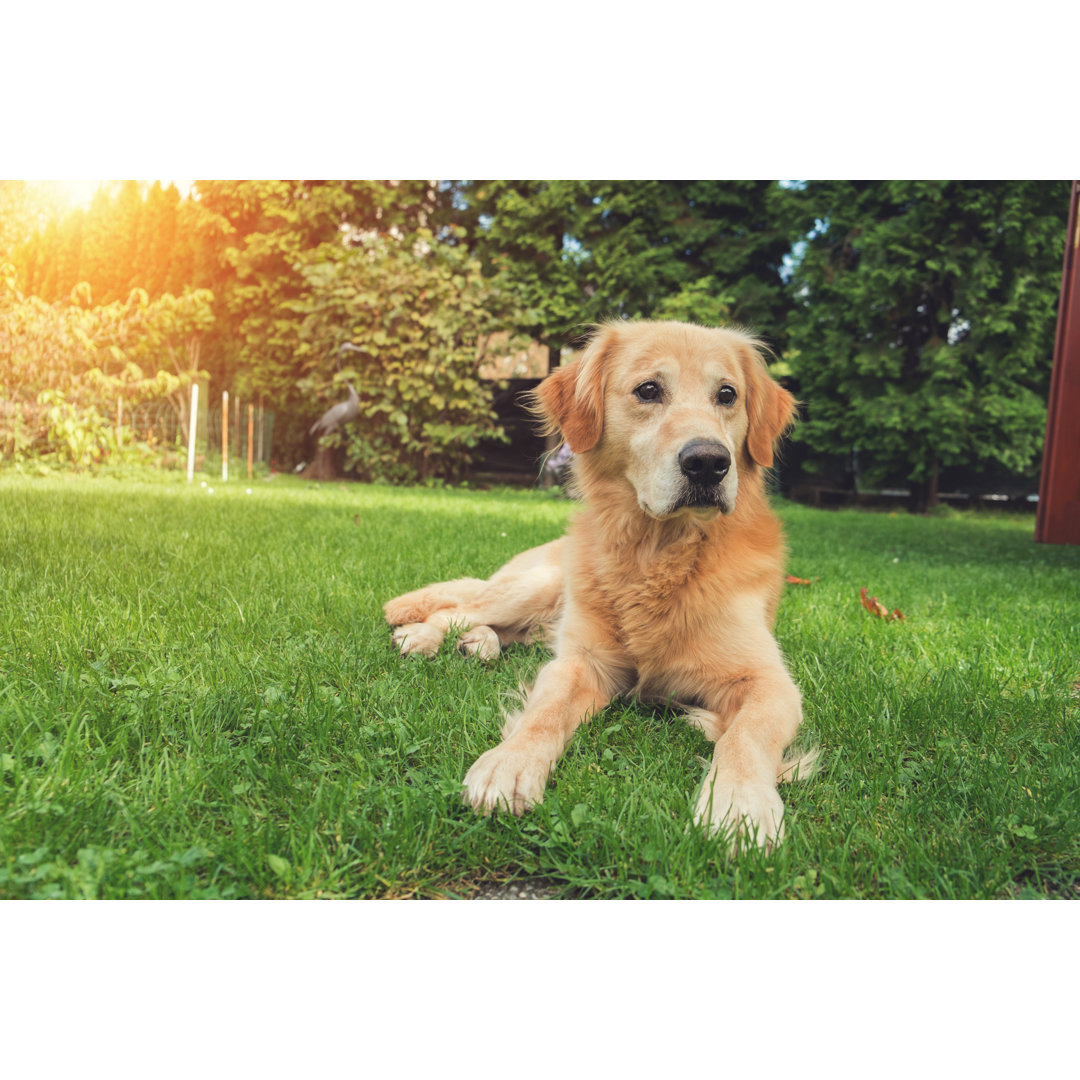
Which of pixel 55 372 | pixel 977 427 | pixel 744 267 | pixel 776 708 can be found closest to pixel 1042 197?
pixel 977 427

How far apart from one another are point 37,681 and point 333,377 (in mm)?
10502

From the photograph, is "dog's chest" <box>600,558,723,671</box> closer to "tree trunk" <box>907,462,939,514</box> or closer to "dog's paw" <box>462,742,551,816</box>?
"dog's paw" <box>462,742,551,816</box>

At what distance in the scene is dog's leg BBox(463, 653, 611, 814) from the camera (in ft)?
4.89

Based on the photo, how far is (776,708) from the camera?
1.86m

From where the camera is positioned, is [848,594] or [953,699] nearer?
[953,699]

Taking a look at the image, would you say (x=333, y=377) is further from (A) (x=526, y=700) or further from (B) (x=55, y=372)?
(A) (x=526, y=700)

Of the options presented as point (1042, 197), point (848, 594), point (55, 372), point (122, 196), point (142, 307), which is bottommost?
point (848, 594)

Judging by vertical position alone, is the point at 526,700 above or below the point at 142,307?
below

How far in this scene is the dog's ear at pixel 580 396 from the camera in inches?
95.1

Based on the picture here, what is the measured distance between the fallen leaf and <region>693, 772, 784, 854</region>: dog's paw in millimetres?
2118

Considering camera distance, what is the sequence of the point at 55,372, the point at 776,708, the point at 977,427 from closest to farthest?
the point at 776,708 < the point at 55,372 < the point at 977,427

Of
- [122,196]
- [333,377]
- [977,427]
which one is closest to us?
[122,196]

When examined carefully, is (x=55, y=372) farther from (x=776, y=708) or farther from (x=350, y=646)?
(x=776, y=708)

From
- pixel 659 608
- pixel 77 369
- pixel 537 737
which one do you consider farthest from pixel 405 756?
pixel 77 369
